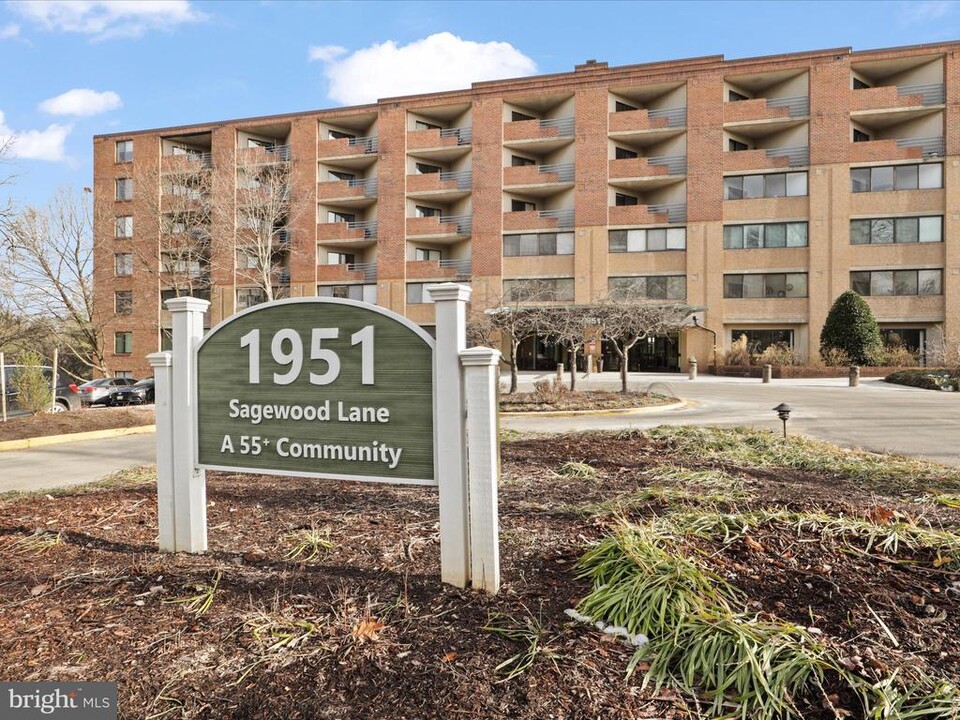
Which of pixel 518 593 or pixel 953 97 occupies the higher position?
pixel 953 97

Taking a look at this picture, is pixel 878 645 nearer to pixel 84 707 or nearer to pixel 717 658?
pixel 717 658

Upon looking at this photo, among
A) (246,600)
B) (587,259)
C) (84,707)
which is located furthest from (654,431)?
(587,259)

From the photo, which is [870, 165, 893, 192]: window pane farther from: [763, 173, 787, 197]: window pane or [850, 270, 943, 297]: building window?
[850, 270, 943, 297]: building window

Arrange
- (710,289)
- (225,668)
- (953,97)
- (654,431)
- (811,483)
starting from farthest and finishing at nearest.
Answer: (710,289) < (953,97) < (654,431) < (811,483) < (225,668)

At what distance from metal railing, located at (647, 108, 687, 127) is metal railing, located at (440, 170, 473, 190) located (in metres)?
12.0

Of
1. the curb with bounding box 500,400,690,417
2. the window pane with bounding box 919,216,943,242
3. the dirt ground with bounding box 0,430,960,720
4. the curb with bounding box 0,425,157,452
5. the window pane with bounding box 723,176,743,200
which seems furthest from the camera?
the window pane with bounding box 723,176,743,200

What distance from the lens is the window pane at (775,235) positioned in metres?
37.4

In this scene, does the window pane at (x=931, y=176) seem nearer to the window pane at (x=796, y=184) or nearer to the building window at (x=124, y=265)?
the window pane at (x=796, y=184)

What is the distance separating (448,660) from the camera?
2.56m

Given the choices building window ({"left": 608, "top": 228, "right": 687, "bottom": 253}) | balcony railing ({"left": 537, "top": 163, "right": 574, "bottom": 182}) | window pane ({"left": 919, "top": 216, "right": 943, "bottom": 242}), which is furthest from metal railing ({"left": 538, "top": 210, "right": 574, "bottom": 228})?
window pane ({"left": 919, "top": 216, "right": 943, "bottom": 242})

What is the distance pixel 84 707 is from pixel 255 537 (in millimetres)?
1935

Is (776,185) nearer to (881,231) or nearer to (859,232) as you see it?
(859,232)

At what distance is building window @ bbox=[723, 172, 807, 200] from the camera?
37156mm

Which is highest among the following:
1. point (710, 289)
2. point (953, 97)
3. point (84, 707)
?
point (953, 97)
